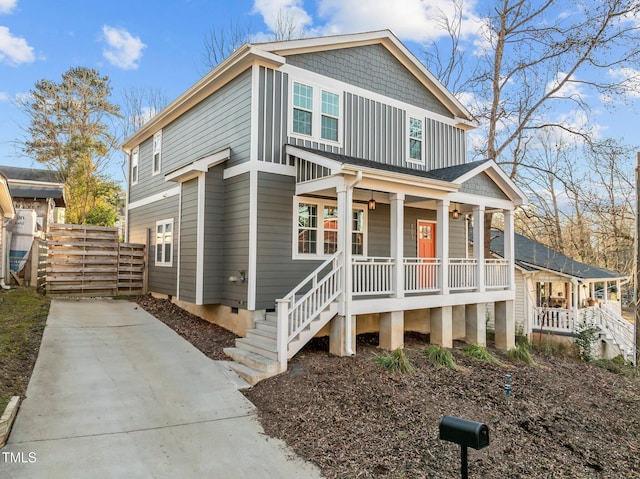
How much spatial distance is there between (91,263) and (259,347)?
8084 millimetres

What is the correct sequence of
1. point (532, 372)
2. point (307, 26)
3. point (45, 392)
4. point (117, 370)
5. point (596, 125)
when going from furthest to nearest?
point (307, 26)
point (596, 125)
point (532, 372)
point (117, 370)
point (45, 392)

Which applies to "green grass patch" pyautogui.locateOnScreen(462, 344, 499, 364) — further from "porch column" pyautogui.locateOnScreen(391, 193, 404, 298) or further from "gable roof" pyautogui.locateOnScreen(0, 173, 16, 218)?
"gable roof" pyautogui.locateOnScreen(0, 173, 16, 218)

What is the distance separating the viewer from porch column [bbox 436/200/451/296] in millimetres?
9602

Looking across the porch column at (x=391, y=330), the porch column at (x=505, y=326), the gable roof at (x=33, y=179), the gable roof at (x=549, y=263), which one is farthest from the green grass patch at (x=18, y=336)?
the gable roof at (x=549, y=263)

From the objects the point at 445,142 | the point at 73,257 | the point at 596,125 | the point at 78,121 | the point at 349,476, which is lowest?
the point at 349,476

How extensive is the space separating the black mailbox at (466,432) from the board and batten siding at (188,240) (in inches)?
289

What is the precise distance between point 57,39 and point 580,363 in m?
29.2

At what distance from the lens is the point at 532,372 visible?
8.75m

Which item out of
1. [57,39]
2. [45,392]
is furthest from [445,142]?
[57,39]

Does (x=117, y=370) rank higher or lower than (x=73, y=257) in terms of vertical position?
lower

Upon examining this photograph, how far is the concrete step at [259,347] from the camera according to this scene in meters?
6.97

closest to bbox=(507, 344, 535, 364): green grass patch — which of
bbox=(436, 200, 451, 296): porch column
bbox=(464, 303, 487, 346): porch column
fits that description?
bbox=(464, 303, 487, 346): porch column

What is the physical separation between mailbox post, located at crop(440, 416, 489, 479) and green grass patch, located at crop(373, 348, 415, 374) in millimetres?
3964

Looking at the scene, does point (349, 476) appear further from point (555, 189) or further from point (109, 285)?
point (555, 189)
